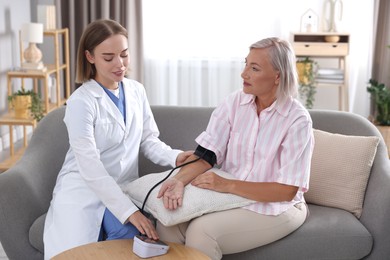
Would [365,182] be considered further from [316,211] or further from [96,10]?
[96,10]

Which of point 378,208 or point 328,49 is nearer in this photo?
point 378,208

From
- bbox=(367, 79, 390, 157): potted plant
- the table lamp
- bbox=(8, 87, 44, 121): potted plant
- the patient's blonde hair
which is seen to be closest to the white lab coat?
the patient's blonde hair

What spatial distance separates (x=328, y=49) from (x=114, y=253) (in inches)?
145

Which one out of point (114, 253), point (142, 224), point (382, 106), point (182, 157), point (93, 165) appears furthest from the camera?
point (382, 106)

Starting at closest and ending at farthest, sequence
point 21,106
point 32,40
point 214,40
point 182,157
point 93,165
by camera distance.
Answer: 1. point 93,165
2. point 182,157
3. point 21,106
4. point 32,40
5. point 214,40

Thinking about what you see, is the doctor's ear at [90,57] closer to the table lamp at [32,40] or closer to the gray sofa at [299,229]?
the gray sofa at [299,229]

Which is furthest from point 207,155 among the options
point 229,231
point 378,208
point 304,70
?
point 304,70

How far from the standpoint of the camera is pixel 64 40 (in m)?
5.74

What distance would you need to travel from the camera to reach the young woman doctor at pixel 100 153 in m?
2.39

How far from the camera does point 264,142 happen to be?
251cm

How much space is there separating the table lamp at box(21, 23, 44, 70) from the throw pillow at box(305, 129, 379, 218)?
2710mm

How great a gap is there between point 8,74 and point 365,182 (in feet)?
9.80

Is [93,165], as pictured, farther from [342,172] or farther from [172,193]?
[342,172]

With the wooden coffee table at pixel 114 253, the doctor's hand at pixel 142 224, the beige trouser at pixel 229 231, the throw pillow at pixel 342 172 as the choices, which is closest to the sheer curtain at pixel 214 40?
the throw pillow at pixel 342 172
